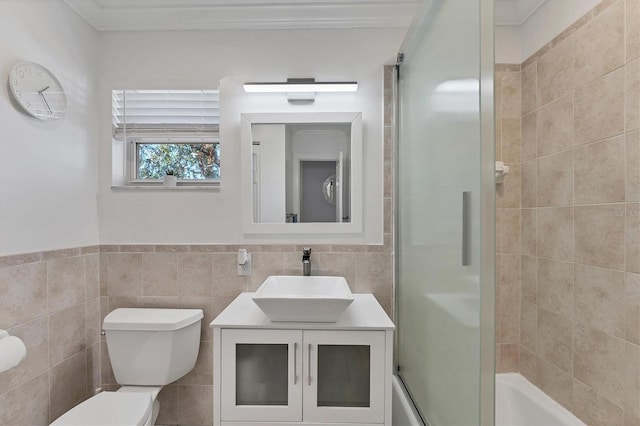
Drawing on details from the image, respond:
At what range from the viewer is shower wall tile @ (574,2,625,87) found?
129 centimetres

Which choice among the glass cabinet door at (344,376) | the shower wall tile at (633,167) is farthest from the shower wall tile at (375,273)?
the shower wall tile at (633,167)

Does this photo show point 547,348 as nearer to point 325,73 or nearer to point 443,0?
point 443,0

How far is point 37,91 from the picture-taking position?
1.53 m

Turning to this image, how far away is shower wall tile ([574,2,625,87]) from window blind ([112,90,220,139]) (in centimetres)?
185

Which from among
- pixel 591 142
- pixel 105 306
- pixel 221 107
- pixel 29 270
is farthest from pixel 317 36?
pixel 105 306

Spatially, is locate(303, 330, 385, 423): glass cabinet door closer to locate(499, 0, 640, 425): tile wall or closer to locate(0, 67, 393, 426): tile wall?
locate(0, 67, 393, 426): tile wall

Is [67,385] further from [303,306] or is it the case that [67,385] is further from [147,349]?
[303,306]

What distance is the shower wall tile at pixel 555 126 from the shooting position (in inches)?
61.0

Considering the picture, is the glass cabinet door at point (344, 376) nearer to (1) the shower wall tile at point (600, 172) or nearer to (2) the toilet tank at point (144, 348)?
(2) the toilet tank at point (144, 348)

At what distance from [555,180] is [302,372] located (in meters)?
1.52

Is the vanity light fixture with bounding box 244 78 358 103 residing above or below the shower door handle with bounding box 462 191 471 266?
above

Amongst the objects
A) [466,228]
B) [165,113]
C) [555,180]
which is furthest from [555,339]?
[165,113]

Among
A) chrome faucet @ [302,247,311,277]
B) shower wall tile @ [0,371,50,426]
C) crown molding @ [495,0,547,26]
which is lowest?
shower wall tile @ [0,371,50,426]

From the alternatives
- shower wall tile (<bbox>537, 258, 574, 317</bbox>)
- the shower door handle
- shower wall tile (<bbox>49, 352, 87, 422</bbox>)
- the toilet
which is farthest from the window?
shower wall tile (<bbox>537, 258, 574, 317</bbox>)
